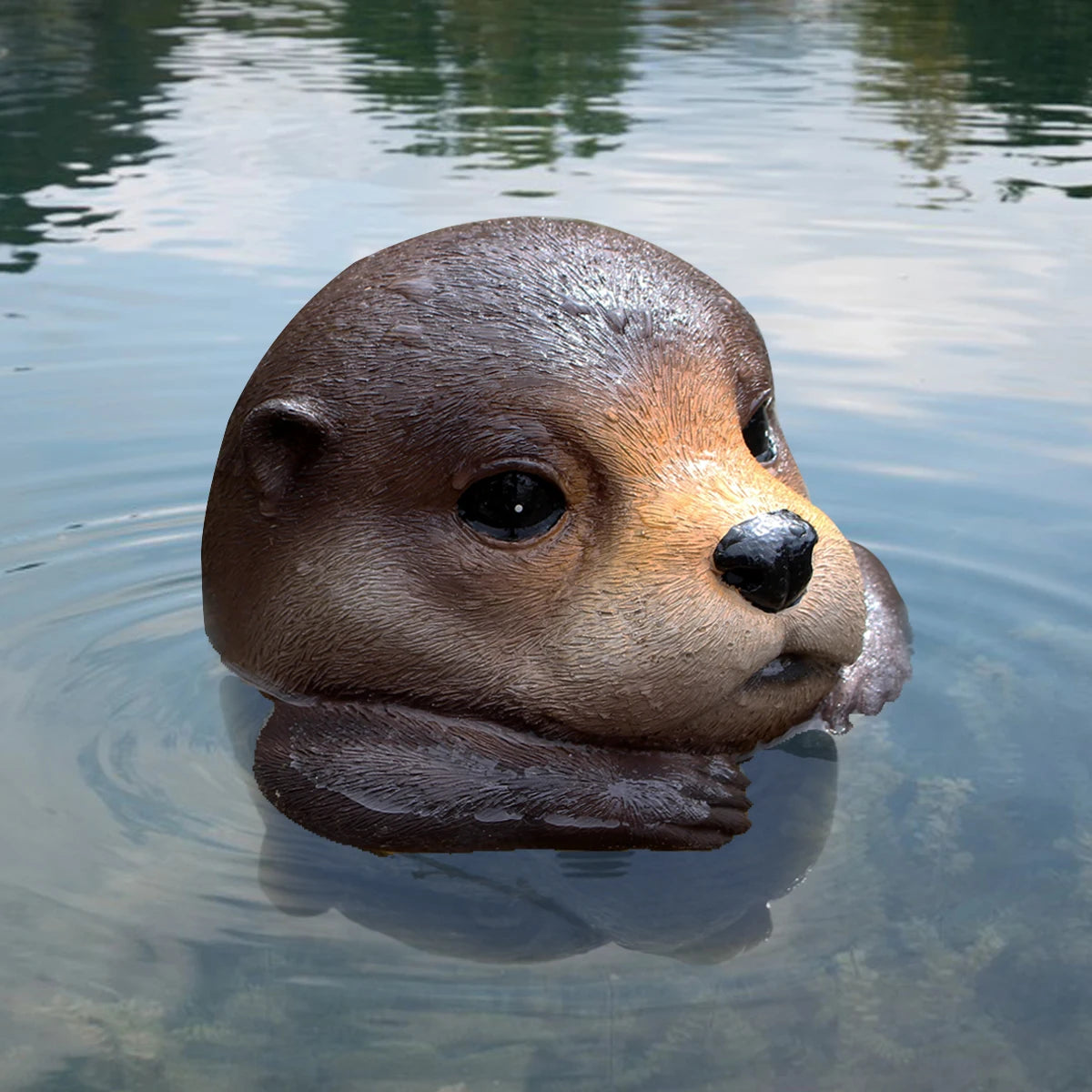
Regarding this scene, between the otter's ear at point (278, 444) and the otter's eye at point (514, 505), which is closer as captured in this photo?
the otter's eye at point (514, 505)

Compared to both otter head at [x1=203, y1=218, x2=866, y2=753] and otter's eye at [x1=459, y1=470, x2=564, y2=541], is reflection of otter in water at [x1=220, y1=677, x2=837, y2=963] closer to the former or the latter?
otter head at [x1=203, y1=218, x2=866, y2=753]

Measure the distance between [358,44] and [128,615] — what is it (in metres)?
15.7

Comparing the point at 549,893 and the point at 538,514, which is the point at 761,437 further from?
the point at 549,893

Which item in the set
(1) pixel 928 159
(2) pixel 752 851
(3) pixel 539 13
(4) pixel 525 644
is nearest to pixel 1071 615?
(2) pixel 752 851

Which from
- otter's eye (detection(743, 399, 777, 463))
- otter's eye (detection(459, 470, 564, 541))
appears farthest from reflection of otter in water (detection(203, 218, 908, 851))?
otter's eye (detection(743, 399, 777, 463))

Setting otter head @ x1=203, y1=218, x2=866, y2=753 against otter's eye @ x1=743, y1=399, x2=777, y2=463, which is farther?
otter's eye @ x1=743, y1=399, x2=777, y2=463

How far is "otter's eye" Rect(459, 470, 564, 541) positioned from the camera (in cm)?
449

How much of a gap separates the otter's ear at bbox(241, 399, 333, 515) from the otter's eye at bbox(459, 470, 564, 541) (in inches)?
17.3

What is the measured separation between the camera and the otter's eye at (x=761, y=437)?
4.98 meters

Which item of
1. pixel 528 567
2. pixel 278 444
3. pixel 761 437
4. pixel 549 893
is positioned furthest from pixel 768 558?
pixel 278 444

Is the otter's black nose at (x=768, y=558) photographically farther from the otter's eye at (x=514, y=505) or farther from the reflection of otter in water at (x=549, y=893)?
the reflection of otter in water at (x=549, y=893)

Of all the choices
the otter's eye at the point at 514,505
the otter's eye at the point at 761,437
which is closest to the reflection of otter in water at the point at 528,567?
the otter's eye at the point at 514,505

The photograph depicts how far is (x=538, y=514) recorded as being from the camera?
4.51m

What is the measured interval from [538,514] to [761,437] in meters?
0.83
